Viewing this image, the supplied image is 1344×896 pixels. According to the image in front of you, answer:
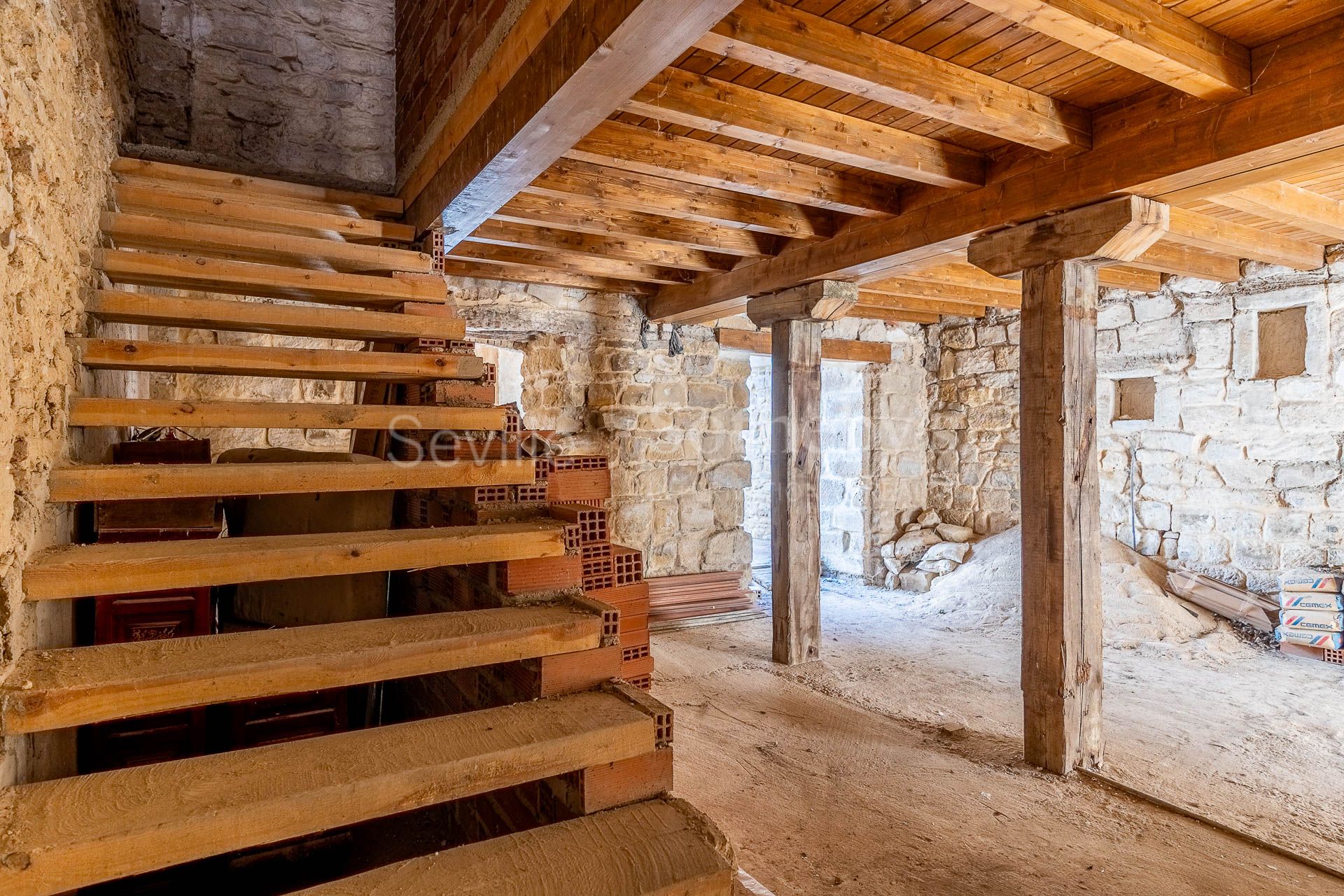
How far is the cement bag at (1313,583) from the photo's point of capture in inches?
166

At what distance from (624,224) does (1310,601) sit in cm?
464

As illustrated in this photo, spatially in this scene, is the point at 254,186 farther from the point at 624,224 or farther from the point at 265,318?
the point at 624,224

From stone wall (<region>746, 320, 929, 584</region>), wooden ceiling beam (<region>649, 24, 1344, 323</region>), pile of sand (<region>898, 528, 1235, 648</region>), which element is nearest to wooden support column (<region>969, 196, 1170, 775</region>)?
wooden ceiling beam (<region>649, 24, 1344, 323</region>)

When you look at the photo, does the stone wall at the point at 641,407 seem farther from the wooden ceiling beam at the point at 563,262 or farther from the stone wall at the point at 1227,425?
the stone wall at the point at 1227,425

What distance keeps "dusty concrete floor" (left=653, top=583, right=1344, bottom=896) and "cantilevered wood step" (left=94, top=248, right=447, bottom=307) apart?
86.6 inches

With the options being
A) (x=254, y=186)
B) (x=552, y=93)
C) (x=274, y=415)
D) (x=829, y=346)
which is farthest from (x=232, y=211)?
(x=829, y=346)

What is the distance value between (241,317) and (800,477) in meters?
2.98

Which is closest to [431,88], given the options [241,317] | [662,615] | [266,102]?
[266,102]

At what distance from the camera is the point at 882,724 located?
338cm

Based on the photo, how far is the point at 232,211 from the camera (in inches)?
108

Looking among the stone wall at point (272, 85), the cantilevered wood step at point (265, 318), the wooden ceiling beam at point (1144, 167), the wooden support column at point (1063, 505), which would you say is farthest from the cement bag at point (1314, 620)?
the stone wall at point (272, 85)

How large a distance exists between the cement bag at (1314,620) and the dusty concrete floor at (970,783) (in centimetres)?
26

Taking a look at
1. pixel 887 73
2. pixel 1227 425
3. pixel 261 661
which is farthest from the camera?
pixel 1227 425

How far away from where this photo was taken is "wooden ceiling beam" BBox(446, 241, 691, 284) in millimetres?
4164
